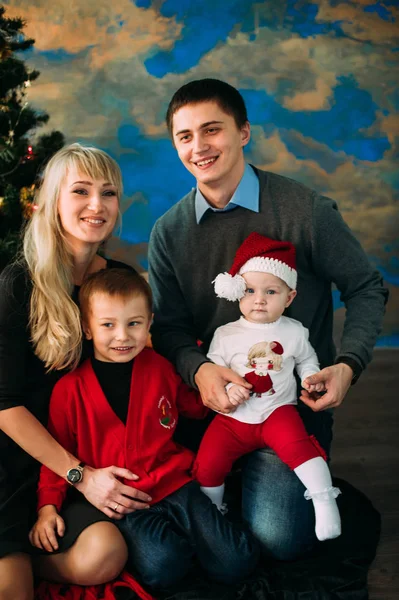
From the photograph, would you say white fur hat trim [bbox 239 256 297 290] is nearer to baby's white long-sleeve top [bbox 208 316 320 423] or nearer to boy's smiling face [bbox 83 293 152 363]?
baby's white long-sleeve top [bbox 208 316 320 423]

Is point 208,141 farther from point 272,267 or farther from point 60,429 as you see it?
point 60,429

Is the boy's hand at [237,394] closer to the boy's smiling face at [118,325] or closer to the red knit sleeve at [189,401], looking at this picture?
the red knit sleeve at [189,401]

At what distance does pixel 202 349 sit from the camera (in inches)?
80.4

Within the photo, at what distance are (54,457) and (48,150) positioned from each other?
146 centimetres

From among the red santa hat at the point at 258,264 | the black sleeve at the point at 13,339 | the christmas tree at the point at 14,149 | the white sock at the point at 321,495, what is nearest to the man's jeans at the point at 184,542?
the white sock at the point at 321,495

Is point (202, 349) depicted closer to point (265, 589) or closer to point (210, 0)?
point (265, 589)

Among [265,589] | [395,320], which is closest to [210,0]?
[395,320]

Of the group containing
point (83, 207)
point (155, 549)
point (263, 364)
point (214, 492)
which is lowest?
point (155, 549)

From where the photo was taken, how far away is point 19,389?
164cm

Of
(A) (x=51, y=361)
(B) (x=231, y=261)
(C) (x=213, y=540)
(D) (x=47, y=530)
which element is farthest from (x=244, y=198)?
(D) (x=47, y=530)

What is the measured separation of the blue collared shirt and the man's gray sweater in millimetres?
18

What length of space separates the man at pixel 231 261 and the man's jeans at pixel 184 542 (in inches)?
5.0

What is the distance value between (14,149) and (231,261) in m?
1.10

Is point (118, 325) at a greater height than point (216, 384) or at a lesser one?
greater
